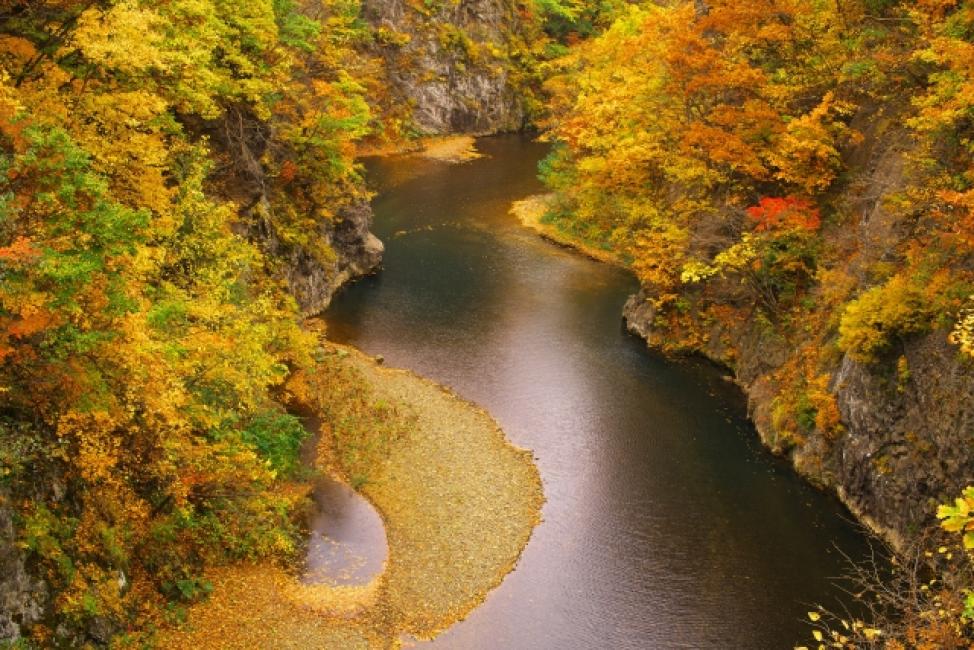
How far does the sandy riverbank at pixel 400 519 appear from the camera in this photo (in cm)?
1690

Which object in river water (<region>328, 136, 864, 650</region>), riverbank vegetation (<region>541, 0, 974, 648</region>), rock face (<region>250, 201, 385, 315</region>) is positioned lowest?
river water (<region>328, 136, 864, 650</region>)

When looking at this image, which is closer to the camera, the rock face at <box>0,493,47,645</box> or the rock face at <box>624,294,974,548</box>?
the rock face at <box>0,493,47,645</box>

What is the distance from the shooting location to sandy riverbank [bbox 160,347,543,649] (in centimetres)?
1690

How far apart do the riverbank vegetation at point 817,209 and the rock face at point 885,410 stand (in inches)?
2.6

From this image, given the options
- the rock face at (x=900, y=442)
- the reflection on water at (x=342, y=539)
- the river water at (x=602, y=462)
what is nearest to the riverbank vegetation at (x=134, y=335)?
the reflection on water at (x=342, y=539)

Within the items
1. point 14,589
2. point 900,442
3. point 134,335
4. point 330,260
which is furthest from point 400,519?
point 330,260

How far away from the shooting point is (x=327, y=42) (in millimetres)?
40969

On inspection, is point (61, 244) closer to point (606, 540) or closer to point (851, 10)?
point (606, 540)

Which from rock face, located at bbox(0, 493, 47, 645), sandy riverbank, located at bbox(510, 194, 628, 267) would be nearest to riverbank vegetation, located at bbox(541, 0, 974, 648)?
sandy riverbank, located at bbox(510, 194, 628, 267)

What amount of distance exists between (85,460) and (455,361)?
66.6 ft

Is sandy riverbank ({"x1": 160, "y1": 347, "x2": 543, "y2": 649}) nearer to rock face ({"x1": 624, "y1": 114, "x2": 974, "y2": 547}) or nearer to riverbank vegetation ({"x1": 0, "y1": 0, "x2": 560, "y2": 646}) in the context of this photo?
riverbank vegetation ({"x1": 0, "y1": 0, "x2": 560, "y2": 646})

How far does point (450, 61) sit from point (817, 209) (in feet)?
176

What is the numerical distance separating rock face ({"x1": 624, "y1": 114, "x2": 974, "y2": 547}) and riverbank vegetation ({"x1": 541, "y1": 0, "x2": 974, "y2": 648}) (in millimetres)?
66

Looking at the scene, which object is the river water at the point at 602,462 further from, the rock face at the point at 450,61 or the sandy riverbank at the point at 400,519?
the rock face at the point at 450,61
